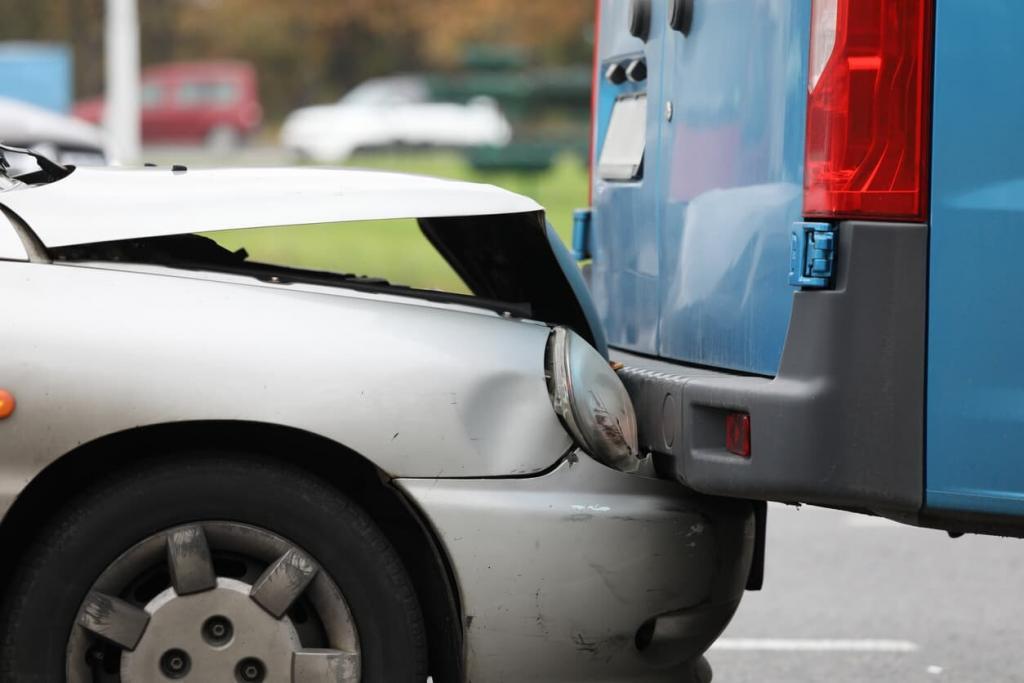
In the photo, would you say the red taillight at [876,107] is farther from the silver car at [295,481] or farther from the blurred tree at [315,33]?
the blurred tree at [315,33]

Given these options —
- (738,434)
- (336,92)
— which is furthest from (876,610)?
(336,92)

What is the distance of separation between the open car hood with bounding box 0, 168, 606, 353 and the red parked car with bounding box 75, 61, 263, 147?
1548 inches

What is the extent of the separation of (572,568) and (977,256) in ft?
2.91

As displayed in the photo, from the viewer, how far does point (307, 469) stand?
3.10 metres

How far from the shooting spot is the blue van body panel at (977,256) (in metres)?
2.82

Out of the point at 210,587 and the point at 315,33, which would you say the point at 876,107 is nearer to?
the point at 210,587

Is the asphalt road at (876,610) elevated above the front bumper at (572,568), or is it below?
below

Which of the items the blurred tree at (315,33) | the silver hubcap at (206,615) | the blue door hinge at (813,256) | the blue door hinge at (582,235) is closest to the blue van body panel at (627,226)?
the blue door hinge at (582,235)

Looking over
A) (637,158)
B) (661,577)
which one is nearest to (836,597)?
(637,158)

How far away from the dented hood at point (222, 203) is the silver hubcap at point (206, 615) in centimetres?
56

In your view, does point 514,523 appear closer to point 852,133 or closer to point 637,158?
point 852,133

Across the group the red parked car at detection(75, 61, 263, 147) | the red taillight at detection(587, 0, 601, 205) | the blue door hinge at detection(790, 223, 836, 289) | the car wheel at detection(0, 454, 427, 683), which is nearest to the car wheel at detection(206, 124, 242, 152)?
the red parked car at detection(75, 61, 263, 147)

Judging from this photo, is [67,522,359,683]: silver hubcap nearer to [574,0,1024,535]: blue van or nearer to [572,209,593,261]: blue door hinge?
[574,0,1024,535]: blue van

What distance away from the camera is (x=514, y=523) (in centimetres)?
299
